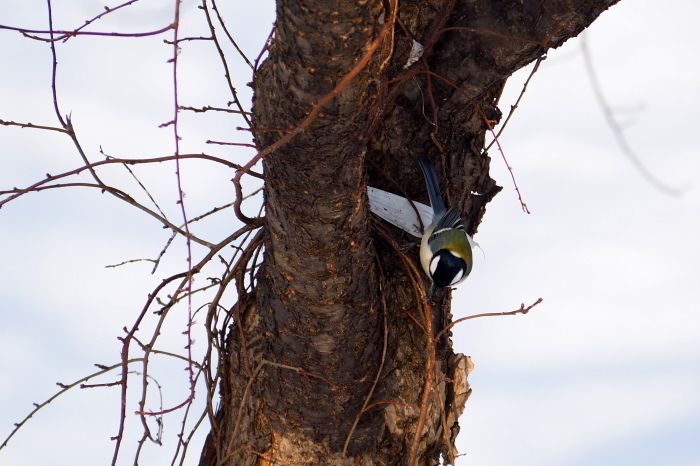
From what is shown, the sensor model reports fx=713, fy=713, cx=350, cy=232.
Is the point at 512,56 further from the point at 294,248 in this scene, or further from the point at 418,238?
the point at 294,248

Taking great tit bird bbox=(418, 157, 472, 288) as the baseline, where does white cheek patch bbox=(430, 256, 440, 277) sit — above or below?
below

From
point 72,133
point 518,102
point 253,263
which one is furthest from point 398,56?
point 72,133

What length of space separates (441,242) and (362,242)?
0.47 m

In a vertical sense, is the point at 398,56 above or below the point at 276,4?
above

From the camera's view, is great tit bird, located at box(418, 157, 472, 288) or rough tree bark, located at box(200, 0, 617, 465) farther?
great tit bird, located at box(418, 157, 472, 288)

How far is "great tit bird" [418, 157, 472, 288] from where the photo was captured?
2.05 m

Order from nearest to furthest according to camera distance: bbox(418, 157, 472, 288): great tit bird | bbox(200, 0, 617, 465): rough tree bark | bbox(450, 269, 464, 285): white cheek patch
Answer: bbox(200, 0, 617, 465): rough tree bark, bbox(418, 157, 472, 288): great tit bird, bbox(450, 269, 464, 285): white cheek patch

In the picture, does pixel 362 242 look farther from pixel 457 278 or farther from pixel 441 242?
pixel 457 278

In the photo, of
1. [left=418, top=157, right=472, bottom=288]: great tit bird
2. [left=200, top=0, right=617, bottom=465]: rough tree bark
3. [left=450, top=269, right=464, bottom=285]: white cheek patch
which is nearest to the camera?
[left=200, top=0, right=617, bottom=465]: rough tree bark

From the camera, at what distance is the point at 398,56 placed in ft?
6.31

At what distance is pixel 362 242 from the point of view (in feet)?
5.61

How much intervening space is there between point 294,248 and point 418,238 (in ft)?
2.04

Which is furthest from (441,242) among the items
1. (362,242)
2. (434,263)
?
(362,242)

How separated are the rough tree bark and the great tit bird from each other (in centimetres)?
5
